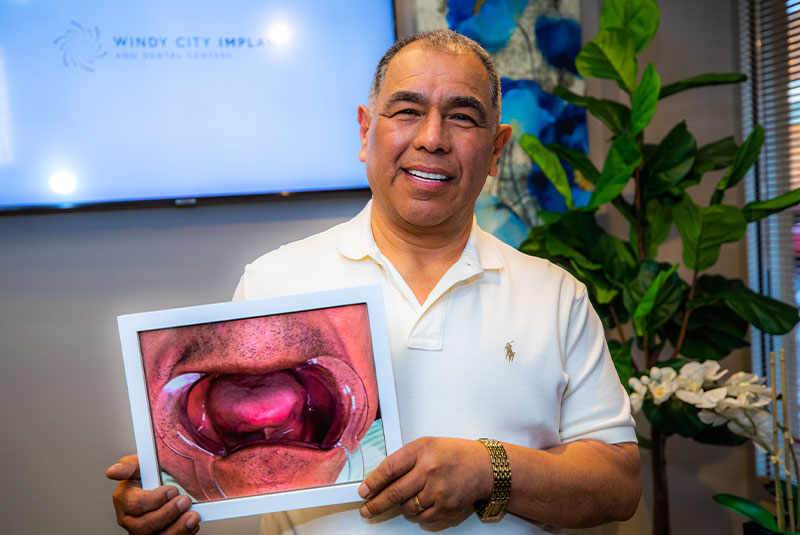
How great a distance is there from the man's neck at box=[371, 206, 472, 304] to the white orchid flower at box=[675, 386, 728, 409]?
99 cm

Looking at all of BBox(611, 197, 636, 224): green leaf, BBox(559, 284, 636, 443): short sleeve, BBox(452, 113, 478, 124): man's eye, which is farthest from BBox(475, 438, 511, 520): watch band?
BBox(611, 197, 636, 224): green leaf

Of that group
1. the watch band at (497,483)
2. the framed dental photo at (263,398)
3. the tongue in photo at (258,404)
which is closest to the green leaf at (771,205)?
the watch band at (497,483)

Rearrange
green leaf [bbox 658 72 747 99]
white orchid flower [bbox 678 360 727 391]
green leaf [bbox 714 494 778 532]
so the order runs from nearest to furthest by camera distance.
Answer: green leaf [bbox 714 494 778 532] → white orchid flower [bbox 678 360 727 391] → green leaf [bbox 658 72 747 99]

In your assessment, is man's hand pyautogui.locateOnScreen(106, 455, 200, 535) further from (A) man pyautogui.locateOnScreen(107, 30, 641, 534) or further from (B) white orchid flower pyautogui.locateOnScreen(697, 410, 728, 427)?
(B) white orchid flower pyautogui.locateOnScreen(697, 410, 728, 427)

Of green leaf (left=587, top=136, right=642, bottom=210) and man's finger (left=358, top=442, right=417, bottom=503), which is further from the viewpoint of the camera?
green leaf (left=587, top=136, right=642, bottom=210)

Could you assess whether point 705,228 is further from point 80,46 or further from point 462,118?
point 80,46

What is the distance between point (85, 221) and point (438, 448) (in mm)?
1506

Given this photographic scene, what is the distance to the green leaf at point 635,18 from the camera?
76.7 inches

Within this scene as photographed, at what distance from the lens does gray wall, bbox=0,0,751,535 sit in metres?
1.94

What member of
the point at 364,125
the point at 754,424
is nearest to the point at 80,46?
the point at 364,125

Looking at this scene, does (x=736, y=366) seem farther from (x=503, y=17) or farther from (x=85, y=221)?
(x=85, y=221)

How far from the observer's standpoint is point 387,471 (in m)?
0.94

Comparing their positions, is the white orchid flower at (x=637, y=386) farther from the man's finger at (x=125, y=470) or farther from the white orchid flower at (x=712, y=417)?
the man's finger at (x=125, y=470)

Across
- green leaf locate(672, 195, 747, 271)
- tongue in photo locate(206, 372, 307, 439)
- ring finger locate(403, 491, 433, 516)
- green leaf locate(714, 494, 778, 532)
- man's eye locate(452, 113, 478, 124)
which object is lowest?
green leaf locate(714, 494, 778, 532)
